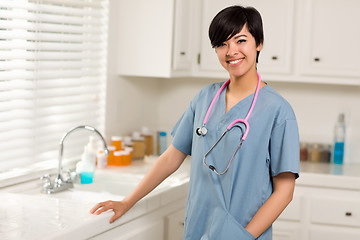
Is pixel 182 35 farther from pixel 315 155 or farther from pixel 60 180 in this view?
pixel 60 180

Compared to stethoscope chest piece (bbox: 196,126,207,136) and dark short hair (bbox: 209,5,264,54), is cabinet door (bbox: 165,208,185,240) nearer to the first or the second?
stethoscope chest piece (bbox: 196,126,207,136)

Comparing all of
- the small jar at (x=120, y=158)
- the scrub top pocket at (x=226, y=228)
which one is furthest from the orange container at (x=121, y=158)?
the scrub top pocket at (x=226, y=228)

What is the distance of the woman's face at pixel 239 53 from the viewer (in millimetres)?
1807

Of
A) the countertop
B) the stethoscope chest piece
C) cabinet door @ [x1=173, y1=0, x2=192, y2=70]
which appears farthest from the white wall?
the stethoscope chest piece

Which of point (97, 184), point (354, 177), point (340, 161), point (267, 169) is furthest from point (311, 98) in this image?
point (267, 169)

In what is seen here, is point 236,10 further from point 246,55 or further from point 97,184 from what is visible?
point 97,184

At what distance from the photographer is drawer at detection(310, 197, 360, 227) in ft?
9.65

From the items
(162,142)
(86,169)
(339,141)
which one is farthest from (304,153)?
(86,169)

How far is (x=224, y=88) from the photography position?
1.99 m

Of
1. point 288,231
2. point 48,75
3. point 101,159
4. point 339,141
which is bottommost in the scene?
point 288,231

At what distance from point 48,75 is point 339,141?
5.67 ft

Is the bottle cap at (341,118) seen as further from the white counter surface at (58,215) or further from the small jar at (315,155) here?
the white counter surface at (58,215)

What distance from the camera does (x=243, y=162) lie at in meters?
1.82

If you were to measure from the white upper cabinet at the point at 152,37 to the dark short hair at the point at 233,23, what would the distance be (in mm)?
1295
